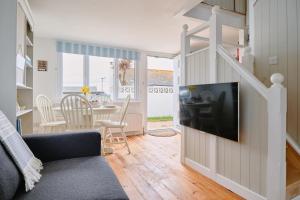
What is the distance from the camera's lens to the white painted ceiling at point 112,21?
2.51 m

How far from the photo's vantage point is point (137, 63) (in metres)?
4.74

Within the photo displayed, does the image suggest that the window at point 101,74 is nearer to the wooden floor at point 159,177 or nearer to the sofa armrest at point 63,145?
the wooden floor at point 159,177

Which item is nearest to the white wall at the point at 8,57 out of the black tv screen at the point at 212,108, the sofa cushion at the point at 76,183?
the sofa cushion at the point at 76,183

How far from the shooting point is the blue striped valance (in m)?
3.95

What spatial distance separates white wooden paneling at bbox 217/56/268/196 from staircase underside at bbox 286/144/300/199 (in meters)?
0.28

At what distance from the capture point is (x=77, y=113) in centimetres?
273

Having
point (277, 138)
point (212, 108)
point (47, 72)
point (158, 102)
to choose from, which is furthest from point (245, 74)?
point (158, 102)

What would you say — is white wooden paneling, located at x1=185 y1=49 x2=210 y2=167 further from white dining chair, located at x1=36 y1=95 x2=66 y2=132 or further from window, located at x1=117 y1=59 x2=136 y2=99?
window, located at x1=117 y1=59 x2=136 y2=99

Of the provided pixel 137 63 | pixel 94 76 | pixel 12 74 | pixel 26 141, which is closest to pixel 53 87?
pixel 94 76

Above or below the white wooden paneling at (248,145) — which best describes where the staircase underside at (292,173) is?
below

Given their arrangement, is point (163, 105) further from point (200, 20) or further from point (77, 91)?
point (200, 20)

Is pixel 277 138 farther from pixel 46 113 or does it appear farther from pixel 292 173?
pixel 46 113

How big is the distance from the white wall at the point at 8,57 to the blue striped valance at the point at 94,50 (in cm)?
234

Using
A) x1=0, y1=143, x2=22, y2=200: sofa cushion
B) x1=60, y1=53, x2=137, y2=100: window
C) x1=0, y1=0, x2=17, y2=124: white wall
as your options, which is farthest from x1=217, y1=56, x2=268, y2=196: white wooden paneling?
x1=60, y1=53, x2=137, y2=100: window
